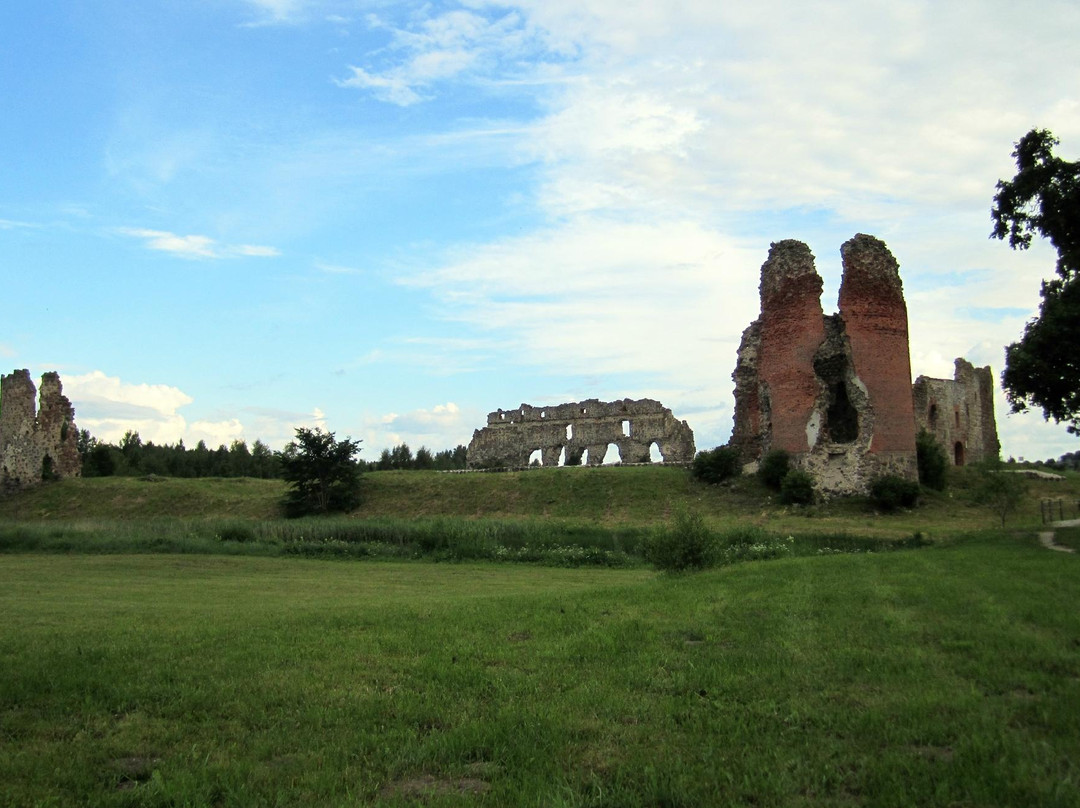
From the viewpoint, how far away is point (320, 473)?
142 feet

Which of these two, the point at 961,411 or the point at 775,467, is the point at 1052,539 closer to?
the point at 775,467

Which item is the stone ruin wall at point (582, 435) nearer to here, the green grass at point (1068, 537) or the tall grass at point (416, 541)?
the tall grass at point (416, 541)

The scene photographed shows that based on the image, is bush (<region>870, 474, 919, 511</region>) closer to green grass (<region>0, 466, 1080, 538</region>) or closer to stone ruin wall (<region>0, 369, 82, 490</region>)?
green grass (<region>0, 466, 1080, 538</region>)

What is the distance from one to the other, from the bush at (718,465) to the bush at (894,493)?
6.92m

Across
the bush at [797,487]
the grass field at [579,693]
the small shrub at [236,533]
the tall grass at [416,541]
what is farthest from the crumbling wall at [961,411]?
the grass field at [579,693]

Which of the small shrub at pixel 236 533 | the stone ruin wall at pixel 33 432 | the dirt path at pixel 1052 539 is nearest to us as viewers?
the dirt path at pixel 1052 539

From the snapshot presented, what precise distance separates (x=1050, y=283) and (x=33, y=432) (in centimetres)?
5086

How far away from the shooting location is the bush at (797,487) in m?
32.4

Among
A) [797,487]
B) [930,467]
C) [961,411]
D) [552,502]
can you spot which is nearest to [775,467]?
[797,487]

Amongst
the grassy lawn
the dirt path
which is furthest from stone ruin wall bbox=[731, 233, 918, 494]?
the grassy lawn

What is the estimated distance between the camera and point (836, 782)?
16.8ft

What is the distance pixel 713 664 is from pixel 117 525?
108ft

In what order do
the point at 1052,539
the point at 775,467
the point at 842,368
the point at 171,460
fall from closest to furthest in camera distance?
the point at 1052,539, the point at 842,368, the point at 775,467, the point at 171,460

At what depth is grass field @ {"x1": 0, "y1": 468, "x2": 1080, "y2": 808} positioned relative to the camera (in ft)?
17.1
